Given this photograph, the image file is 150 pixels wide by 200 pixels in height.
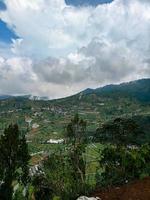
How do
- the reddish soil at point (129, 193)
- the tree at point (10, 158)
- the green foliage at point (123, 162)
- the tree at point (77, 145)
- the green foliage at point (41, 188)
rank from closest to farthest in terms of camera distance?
the reddish soil at point (129, 193) → the tree at point (10, 158) → the green foliage at point (41, 188) → the tree at point (77, 145) → the green foliage at point (123, 162)

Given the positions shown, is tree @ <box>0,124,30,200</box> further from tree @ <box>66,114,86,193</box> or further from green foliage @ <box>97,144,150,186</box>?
green foliage @ <box>97,144,150,186</box>

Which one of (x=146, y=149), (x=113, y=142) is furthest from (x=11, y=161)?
(x=146, y=149)

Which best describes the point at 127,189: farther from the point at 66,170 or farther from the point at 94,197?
the point at 66,170

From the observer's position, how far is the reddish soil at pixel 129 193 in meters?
38.5

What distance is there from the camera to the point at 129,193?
39.4 m

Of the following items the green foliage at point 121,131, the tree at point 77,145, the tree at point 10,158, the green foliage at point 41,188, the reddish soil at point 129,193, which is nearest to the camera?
the reddish soil at point 129,193

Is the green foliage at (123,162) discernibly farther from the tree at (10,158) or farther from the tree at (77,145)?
the tree at (10,158)

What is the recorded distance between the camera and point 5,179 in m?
56.4

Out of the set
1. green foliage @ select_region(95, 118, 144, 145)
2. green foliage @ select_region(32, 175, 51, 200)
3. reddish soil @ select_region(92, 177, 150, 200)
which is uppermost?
green foliage @ select_region(95, 118, 144, 145)

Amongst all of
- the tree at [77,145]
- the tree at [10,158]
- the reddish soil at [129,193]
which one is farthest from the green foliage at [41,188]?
the reddish soil at [129,193]

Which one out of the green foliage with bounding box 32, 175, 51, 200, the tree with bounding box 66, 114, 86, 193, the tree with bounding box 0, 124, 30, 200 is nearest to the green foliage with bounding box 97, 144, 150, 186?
the tree with bounding box 66, 114, 86, 193

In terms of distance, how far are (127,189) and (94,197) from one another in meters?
3.71

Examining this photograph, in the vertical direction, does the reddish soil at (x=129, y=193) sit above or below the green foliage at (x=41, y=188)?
above

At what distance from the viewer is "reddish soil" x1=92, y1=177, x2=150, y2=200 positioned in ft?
126
